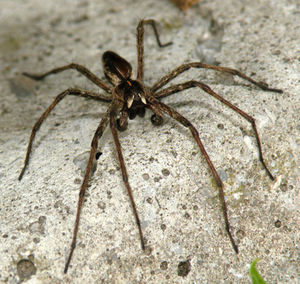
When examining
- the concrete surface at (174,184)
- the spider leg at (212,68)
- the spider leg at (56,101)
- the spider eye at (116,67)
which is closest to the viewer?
the concrete surface at (174,184)

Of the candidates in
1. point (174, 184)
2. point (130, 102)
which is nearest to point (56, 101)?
point (130, 102)

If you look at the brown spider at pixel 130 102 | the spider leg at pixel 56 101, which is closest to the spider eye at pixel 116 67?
the brown spider at pixel 130 102

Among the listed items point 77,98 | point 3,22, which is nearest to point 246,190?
point 77,98

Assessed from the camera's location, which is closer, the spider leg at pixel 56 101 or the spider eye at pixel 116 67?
the spider leg at pixel 56 101

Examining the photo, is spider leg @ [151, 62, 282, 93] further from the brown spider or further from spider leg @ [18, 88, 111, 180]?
spider leg @ [18, 88, 111, 180]

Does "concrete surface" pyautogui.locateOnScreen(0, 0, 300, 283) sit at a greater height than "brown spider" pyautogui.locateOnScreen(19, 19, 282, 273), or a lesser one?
lesser

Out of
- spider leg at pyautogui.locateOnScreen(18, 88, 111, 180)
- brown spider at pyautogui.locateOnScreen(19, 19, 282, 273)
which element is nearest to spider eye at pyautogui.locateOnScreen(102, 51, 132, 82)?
brown spider at pyautogui.locateOnScreen(19, 19, 282, 273)

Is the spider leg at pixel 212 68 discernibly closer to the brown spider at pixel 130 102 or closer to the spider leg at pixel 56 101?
the brown spider at pixel 130 102
